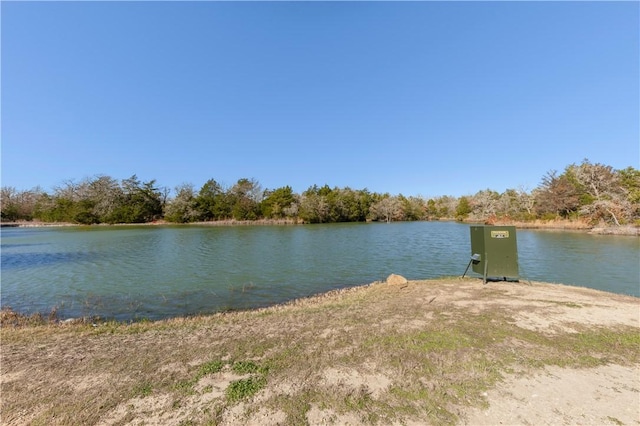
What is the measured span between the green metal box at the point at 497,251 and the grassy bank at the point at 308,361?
5.96 feet

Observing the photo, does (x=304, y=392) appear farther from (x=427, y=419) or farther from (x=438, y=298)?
(x=438, y=298)

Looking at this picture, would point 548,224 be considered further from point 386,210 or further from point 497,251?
point 497,251

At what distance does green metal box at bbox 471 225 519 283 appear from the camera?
26.5 ft

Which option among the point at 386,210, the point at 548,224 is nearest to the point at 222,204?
the point at 386,210

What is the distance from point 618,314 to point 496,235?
307 cm

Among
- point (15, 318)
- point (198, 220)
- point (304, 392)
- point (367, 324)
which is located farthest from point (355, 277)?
point (198, 220)

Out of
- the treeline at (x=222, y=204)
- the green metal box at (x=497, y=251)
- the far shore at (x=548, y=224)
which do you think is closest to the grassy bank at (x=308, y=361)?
the green metal box at (x=497, y=251)

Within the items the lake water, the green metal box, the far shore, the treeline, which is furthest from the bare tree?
the green metal box

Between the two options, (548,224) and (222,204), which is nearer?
(548,224)

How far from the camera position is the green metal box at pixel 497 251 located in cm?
807

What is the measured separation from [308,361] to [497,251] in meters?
7.17

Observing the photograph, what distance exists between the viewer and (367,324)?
5426 millimetres

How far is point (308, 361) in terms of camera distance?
12.9ft

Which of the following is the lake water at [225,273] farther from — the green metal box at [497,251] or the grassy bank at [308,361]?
the green metal box at [497,251]
